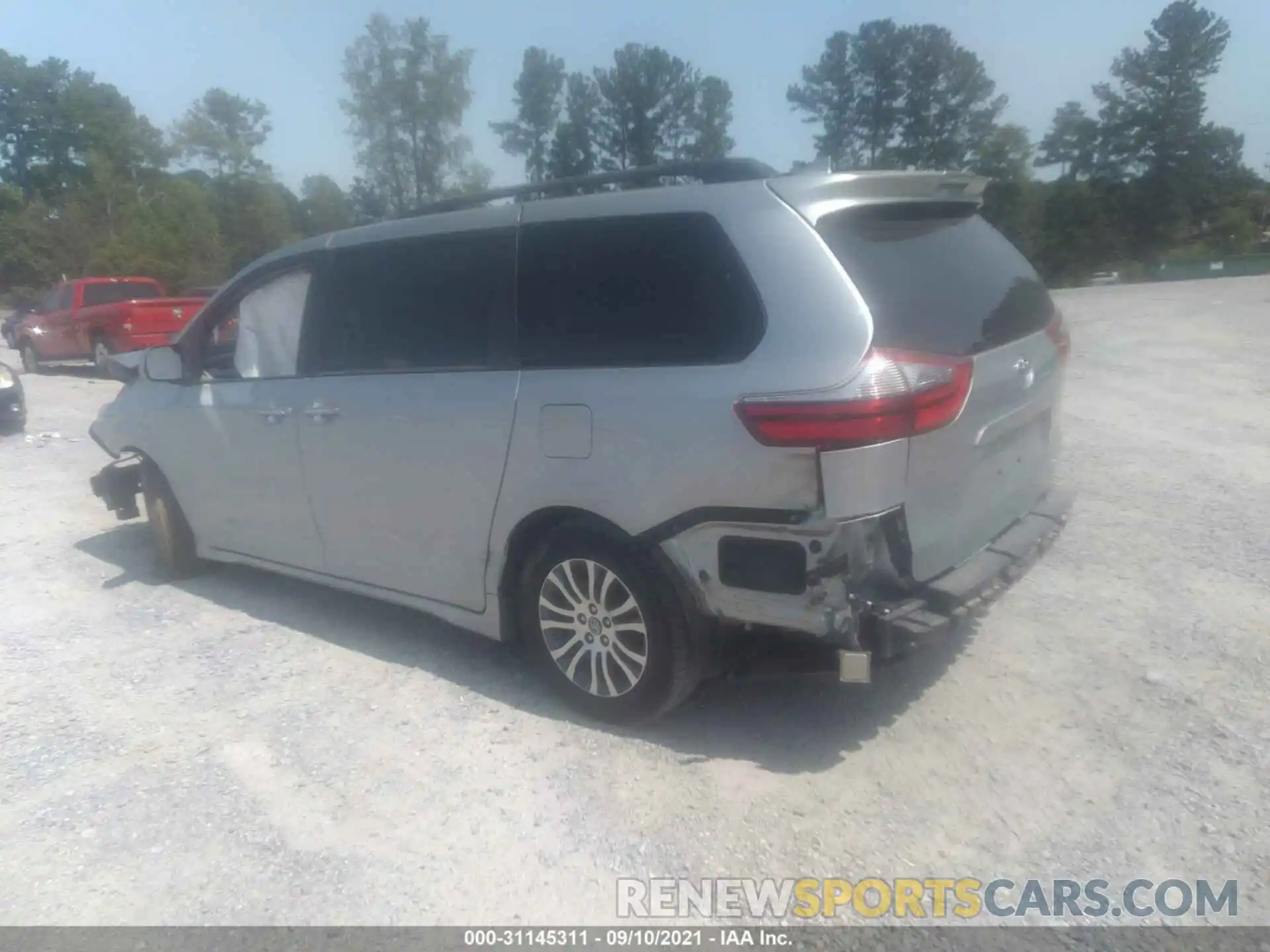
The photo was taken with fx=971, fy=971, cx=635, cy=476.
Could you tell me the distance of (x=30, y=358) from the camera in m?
17.9

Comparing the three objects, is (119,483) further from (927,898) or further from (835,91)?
(835,91)

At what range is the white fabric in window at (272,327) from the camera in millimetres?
4766

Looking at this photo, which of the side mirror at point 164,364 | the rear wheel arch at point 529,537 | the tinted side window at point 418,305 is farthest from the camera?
the side mirror at point 164,364

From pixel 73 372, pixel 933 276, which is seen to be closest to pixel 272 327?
pixel 933 276

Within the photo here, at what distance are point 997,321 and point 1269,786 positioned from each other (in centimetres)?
180

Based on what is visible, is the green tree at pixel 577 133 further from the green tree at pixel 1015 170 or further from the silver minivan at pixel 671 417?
the silver minivan at pixel 671 417

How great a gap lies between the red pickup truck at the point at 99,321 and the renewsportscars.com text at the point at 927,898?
47.8 ft

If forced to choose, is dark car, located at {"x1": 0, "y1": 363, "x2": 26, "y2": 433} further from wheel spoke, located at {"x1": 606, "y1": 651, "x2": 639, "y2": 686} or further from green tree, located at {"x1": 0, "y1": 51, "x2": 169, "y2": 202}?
green tree, located at {"x1": 0, "y1": 51, "x2": 169, "y2": 202}

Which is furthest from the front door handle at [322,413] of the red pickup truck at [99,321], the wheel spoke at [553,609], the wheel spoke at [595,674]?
the red pickup truck at [99,321]

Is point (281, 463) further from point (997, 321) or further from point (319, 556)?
point (997, 321)

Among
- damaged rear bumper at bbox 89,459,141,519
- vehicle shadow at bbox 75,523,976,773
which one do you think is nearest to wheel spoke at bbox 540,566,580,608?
vehicle shadow at bbox 75,523,976,773

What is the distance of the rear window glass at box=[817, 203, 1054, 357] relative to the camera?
10.5ft

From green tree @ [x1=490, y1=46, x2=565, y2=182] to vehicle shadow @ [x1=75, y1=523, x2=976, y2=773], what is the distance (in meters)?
39.4

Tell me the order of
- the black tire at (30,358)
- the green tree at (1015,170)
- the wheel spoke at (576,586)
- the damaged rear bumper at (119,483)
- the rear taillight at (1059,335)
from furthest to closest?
the green tree at (1015,170)
the black tire at (30,358)
the damaged rear bumper at (119,483)
the rear taillight at (1059,335)
the wheel spoke at (576,586)
